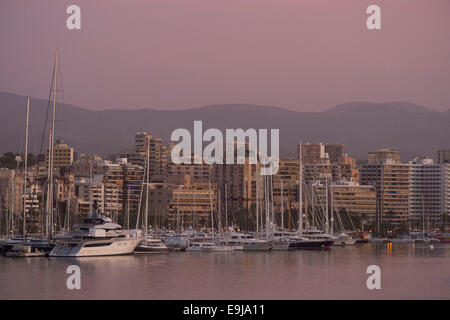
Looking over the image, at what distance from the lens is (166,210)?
4596 inches

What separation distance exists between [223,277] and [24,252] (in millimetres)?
15863

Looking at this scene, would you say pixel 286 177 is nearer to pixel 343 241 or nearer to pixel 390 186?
pixel 390 186

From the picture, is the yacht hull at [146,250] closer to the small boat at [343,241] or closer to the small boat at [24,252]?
the small boat at [24,252]

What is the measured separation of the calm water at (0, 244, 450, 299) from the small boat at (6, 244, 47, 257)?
84 cm

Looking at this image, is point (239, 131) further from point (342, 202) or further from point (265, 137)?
point (342, 202)

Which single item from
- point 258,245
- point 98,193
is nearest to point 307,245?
point 258,245

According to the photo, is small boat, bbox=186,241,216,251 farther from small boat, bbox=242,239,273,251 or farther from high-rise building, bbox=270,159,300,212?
high-rise building, bbox=270,159,300,212

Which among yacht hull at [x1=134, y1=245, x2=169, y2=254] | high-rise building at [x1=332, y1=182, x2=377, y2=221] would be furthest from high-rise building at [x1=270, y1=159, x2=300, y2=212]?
yacht hull at [x1=134, y1=245, x2=169, y2=254]

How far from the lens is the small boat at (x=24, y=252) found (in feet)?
174

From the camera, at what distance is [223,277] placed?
42156mm
